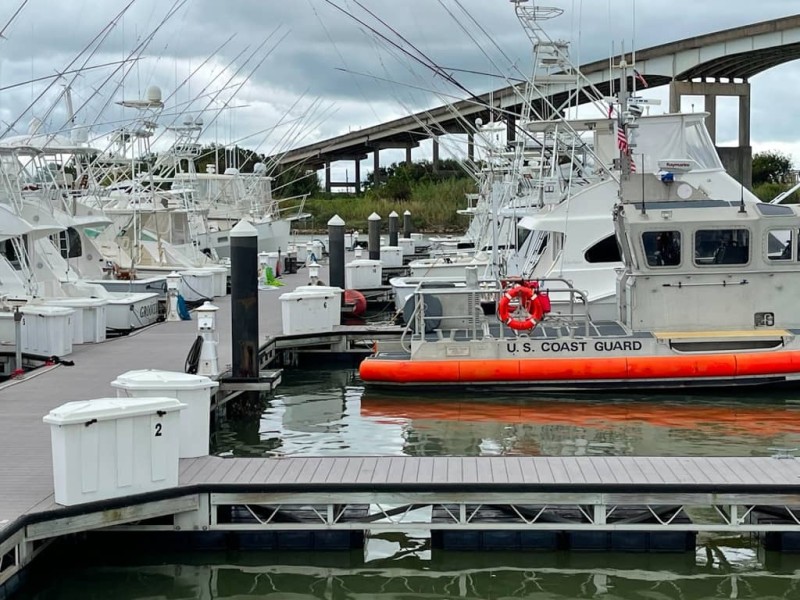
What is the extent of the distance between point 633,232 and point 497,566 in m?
8.33

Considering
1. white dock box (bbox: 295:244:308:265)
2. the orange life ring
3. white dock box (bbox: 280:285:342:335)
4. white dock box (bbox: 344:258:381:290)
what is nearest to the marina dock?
the orange life ring

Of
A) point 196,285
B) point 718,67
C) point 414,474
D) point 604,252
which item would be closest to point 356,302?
point 196,285

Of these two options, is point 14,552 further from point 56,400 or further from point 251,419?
point 251,419

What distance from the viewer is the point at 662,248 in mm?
17562

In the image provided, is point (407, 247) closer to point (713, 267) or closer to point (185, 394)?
point (713, 267)

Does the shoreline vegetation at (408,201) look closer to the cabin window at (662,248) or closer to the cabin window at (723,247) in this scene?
the cabin window at (662,248)

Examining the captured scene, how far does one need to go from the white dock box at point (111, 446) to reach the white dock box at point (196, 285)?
1724cm

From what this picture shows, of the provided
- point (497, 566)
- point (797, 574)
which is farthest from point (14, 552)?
point (797, 574)

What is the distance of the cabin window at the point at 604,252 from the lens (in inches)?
808

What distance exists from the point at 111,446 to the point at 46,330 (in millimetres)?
8404

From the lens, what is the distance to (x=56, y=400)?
45.6ft

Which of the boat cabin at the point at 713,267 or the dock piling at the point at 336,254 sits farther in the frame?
the dock piling at the point at 336,254

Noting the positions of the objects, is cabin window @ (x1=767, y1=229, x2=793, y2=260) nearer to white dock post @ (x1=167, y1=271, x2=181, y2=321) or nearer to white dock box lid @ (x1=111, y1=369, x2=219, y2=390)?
white dock box lid @ (x1=111, y1=369, x2=219, y2=390)

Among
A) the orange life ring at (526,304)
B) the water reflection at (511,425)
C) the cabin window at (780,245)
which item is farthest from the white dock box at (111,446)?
the cabin window at (780,245)
